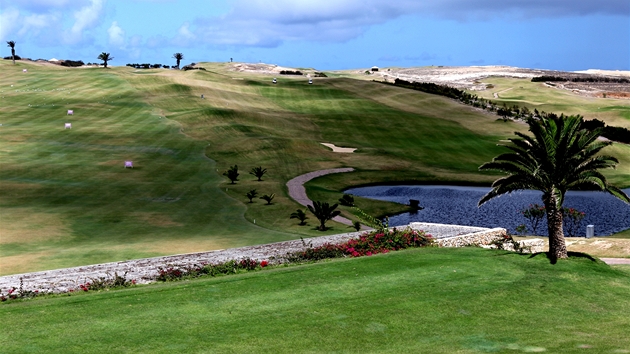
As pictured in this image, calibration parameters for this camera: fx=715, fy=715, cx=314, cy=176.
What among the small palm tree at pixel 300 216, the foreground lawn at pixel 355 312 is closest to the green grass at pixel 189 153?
the small palm tree at pixel 300 216

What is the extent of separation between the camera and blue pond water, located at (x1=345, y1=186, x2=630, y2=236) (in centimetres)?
6309

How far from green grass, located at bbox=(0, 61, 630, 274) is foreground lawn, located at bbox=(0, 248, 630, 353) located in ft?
51.5

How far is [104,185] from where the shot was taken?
6731cm

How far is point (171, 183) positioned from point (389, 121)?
56.5 metres

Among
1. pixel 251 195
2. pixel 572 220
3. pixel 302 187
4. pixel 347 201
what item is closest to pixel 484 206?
pixel 572 220

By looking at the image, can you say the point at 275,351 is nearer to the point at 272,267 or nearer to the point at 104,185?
the point at 272,267

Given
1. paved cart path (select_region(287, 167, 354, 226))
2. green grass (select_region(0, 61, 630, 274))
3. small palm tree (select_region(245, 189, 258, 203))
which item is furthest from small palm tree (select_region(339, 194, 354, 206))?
small palm tree (select_region(245, 189, 258, 203))

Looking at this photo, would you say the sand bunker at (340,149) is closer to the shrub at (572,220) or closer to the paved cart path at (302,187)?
the paved cart path at (302,187)

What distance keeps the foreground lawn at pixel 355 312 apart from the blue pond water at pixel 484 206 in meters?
34.5

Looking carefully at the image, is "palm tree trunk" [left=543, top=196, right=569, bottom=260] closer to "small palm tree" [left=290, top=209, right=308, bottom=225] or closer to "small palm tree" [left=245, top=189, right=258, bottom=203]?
"small palm tree" [left=290, top=209, right=308, bottom=225]

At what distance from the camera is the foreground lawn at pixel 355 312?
19219 millimetres

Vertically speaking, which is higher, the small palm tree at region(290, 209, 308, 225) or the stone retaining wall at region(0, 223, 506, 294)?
the stone retaining wall at region(0, 223, 506, 294)

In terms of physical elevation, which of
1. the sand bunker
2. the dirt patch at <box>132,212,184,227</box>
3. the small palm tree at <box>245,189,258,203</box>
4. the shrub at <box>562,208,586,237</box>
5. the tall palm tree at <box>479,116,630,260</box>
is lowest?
the shrub at <box>562,208,586,237</box>

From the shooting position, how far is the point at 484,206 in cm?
7038
